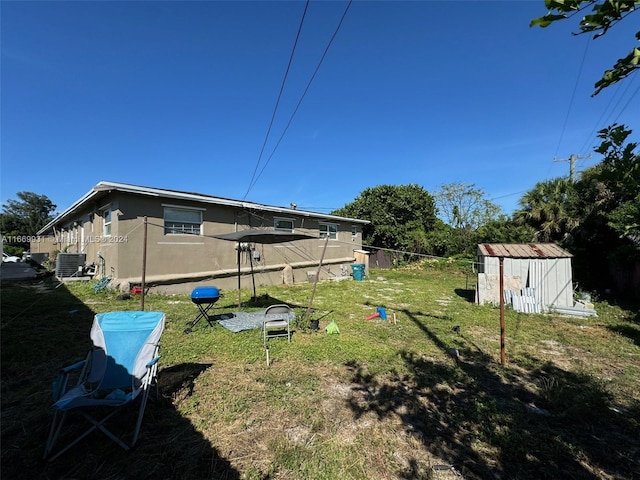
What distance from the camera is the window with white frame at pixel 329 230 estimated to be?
666 inches

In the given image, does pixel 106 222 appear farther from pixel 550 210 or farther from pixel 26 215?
pixel 26 215

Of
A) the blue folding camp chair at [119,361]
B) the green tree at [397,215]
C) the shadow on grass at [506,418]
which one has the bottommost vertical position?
the shadow on grass at [506,418]

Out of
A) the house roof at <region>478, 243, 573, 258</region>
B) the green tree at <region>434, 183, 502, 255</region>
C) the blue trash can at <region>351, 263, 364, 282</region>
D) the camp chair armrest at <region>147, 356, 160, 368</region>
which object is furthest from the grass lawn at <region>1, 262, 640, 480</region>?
the green tree at <region>434, 183, 502, 255</region>

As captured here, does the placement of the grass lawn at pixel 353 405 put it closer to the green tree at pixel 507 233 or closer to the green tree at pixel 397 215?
the green tree at pixel 507 233

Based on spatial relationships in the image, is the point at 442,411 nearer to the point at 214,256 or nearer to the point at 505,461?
the point at 505,461

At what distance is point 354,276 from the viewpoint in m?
16.6

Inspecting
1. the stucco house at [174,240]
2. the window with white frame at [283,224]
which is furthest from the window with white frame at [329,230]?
the window with white frame at [283,224]

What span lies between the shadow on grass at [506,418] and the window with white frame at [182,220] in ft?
26.4

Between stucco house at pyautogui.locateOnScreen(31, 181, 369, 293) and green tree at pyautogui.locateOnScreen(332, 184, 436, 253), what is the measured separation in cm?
1015

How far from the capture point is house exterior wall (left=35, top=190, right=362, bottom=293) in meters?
8.84

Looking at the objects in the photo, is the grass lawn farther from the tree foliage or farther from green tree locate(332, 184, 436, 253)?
the tree foliage

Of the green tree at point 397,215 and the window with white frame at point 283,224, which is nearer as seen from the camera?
the window with white frame at point 283,224

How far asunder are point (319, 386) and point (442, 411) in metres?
1.47

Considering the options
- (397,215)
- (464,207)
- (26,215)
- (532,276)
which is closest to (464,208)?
(464,207)
